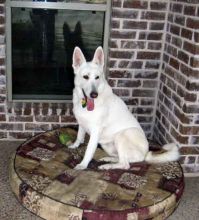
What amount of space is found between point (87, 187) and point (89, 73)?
0.85 m

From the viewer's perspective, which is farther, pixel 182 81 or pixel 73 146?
pixel 73 146

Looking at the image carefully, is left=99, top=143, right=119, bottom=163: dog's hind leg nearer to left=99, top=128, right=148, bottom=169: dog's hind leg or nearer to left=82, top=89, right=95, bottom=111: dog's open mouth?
left=99, top=128, right=148, bottom=169: dog's hind leg

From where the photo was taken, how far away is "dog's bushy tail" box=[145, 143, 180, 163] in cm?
271

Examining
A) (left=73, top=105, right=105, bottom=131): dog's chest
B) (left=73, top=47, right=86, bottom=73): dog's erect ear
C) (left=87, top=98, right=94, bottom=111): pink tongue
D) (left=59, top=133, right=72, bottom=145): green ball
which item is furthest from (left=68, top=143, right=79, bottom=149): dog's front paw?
(left=73, top=47, right=86, bottom=73): dog's erect ear

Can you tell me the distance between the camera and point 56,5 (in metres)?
3.13

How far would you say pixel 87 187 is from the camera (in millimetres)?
2412

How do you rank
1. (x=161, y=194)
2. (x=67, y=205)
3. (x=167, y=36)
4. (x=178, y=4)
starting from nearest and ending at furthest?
(x=67, y=205) < (x=161, y=194) < (x=178, y=4) < (x=167, y=36)

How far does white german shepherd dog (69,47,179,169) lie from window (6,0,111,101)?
2.40ft

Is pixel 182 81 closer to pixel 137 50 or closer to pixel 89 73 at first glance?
pixel 137 50

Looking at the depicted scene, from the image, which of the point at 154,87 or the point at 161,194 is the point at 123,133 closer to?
the point at 161,194

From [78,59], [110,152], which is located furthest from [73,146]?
[78,59]

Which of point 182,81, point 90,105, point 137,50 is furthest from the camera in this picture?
point 137,50

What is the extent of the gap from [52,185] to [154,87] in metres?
1.59

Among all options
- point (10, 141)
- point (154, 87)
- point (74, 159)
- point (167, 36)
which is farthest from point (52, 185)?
point (167, 36)
